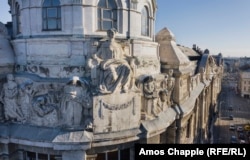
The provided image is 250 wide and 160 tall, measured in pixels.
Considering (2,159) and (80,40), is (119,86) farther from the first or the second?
(2,159)

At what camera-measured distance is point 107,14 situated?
47.9 feet

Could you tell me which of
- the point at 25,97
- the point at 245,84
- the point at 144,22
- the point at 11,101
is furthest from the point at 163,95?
the point at 245,84

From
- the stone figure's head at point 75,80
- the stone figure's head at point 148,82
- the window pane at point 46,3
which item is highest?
the window pane at point 46,3

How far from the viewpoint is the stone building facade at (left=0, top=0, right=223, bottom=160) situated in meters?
13.1

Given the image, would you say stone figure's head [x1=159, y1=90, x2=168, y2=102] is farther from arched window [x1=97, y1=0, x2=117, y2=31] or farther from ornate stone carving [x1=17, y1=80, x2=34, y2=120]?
ornate stone carving [x1=17, y1=80, x2=34, y2=120]

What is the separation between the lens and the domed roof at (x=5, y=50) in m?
14.8

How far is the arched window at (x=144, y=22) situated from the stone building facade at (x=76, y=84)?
2.36 feet

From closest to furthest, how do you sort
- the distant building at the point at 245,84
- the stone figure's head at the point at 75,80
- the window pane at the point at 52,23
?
1. the stone figure's head at the point at 75,80
2. the window pane at the point at 52,23
3. the distant building at the point at 245,84

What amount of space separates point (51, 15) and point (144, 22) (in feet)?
19.5

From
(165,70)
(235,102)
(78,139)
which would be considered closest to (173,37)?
(165,70)

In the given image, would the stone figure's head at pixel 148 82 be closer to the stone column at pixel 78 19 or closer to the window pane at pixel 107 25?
the window pane at pixel 107 25

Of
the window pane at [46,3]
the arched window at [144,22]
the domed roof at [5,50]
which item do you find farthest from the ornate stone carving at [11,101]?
the arched window at [144,22]

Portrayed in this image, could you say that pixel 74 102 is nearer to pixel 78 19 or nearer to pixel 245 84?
pixel 78 19

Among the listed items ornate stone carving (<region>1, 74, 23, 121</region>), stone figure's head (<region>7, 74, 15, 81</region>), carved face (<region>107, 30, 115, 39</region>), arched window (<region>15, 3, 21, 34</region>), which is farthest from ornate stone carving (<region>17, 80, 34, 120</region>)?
carved face (<region>107, 30, 115, 39</region>)
